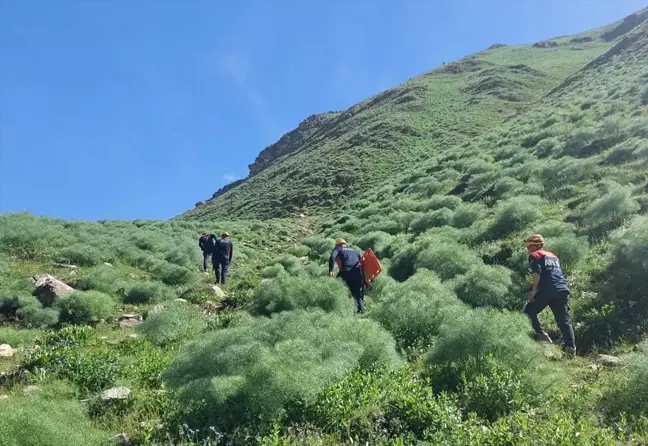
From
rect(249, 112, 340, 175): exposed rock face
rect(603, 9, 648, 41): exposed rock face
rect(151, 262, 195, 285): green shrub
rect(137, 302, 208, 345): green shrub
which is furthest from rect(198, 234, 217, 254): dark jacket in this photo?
rect(603, 9, 648, 41): exposed rock face

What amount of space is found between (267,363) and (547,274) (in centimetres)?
443

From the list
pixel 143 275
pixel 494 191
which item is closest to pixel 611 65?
pixel 494 191

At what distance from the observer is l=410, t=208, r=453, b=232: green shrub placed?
49.4ft

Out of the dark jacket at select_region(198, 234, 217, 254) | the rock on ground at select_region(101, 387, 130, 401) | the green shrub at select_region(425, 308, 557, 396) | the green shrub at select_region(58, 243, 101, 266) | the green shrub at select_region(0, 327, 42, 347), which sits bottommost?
the green shrub at select_region(425, 308, 557, 396)

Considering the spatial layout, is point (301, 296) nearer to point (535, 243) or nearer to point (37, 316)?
point (535, 243)

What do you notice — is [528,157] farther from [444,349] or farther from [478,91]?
[478,91]

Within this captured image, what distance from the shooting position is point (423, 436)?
4645 millimetres

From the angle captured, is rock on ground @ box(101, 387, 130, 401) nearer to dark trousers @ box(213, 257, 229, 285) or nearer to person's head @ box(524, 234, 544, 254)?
person's head @ box(524, 234, 544, 254)

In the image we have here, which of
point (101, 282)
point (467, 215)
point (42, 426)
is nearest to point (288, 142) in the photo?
point (467, 215)

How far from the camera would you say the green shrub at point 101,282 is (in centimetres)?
1205

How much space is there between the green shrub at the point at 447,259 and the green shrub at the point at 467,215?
317 centimetres

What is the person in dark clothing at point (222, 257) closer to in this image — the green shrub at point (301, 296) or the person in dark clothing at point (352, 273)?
the person in dark clothing at point (352, 273)

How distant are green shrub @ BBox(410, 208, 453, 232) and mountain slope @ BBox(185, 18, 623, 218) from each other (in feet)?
72.7

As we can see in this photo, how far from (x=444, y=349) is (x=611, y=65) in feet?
132
